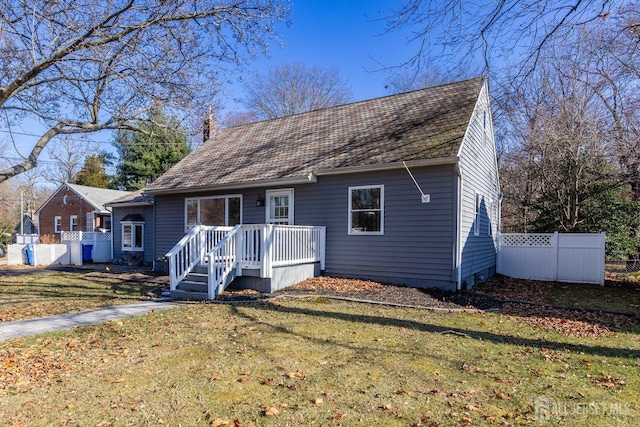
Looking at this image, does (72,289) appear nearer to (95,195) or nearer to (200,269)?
(200,269)

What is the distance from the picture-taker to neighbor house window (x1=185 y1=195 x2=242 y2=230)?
12526 mm

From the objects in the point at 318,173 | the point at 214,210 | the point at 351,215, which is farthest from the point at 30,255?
the point at 351,215

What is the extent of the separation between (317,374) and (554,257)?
36.4ft

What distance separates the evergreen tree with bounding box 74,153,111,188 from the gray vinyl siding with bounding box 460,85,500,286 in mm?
33728

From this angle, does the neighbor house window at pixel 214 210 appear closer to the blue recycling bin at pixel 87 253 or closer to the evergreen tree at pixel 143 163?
the blue recycling bin at pixel 87 253

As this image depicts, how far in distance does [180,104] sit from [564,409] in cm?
836

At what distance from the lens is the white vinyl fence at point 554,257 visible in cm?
1149

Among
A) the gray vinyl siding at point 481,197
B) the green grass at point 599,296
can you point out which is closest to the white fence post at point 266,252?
the gray vinyl siding at point 481,197

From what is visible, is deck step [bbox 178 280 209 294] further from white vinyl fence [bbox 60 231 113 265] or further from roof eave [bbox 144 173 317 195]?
white vinyl fence [bbox 60 231 113 265]

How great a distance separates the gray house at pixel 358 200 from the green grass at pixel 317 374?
9.90 feet

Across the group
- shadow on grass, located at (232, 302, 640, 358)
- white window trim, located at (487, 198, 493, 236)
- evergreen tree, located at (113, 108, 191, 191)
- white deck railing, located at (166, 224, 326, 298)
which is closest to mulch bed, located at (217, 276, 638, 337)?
white deck railing, located at (166, 224, 326, 298)

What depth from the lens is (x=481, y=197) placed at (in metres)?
12.1

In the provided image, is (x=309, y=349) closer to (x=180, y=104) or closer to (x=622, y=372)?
(x=622, y=372)

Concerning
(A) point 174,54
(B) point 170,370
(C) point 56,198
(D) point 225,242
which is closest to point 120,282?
(D) point 225,242
